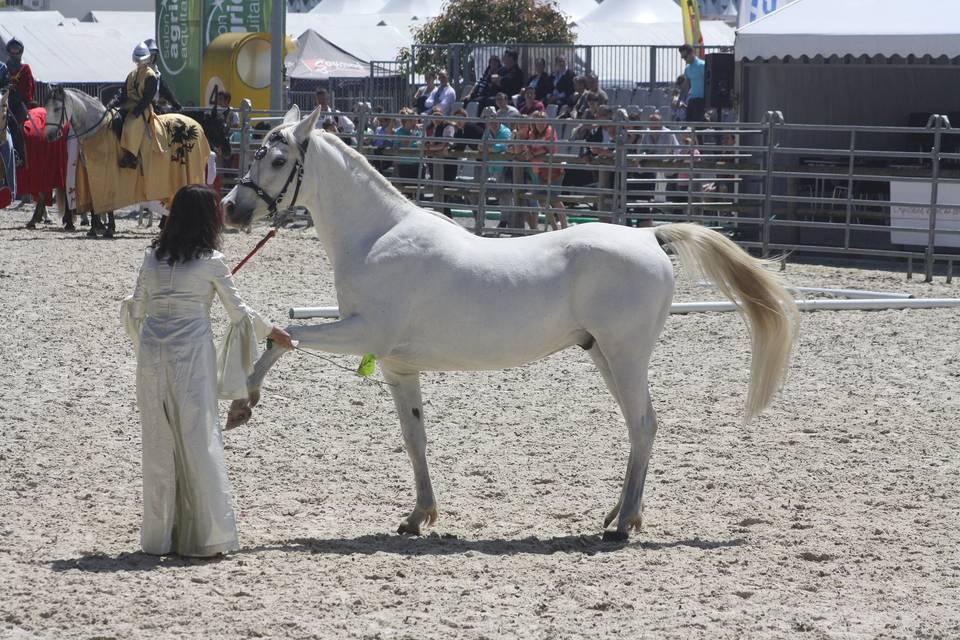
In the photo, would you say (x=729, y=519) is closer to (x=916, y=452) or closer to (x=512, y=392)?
(x=916, y=452)

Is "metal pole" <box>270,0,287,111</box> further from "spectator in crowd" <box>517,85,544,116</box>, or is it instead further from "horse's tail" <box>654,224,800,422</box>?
"horse's tail" <box>654,224,800,422</box>

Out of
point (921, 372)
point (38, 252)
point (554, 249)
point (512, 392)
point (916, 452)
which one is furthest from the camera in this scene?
point (38, 252)

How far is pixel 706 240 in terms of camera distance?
584cm

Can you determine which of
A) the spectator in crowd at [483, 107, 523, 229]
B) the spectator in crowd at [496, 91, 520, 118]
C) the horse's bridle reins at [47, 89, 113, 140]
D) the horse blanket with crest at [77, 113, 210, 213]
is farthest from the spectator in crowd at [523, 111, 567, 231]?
the horse's bridle reins at [47, 89, 113, 140]

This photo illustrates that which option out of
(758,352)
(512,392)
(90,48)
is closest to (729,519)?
(758,352)

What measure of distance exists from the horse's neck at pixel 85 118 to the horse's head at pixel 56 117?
80 millimetres

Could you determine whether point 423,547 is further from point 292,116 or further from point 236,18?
point 236,18

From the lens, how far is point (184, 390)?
501cm

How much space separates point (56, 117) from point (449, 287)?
11023mm

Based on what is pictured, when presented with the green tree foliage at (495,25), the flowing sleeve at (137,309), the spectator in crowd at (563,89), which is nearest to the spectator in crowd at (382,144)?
the spectator in crowd at (563,89)

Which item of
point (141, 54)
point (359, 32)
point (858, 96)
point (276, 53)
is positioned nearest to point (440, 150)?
point (276, 53)

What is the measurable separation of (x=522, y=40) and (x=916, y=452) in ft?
74.0

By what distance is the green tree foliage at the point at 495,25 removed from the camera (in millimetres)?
28375

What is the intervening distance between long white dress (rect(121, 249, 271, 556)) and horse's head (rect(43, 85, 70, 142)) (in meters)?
10.8
